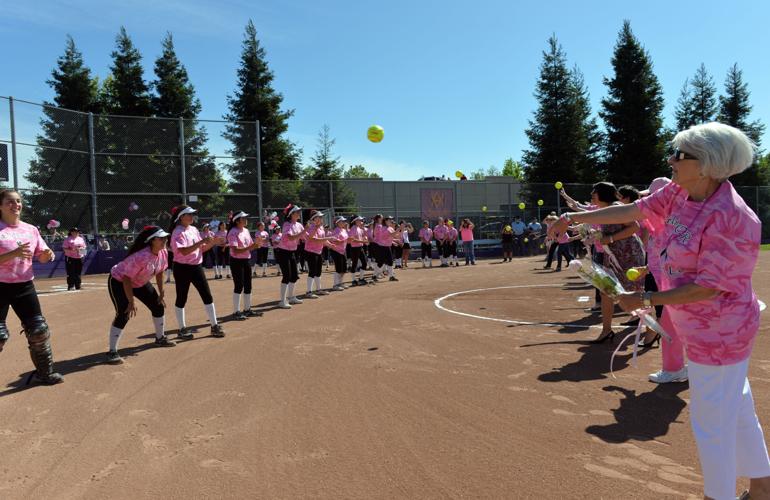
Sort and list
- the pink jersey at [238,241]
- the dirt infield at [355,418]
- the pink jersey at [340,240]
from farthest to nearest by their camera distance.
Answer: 1. the pink jersey at [340,240]
2. the pink jersey at [238,241]
3. the dirt infield at [355,418]

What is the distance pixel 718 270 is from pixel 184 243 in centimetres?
823

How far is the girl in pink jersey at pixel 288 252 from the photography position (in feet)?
42.2

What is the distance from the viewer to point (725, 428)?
8.39ft

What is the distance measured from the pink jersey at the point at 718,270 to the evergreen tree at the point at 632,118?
149 ft

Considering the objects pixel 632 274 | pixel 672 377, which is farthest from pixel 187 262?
pixel 632 274

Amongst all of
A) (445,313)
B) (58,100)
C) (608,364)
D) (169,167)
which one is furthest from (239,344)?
(58,100)

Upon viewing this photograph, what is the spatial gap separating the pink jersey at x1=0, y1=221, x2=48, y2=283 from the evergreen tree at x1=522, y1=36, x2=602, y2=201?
140ft

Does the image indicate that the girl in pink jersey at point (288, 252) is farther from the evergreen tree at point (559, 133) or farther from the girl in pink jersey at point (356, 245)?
the evergreen tree at point (559, 133)

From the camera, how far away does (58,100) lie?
132 ft

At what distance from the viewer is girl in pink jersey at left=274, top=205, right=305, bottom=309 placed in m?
12.9

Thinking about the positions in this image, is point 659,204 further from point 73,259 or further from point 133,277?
point 73,259

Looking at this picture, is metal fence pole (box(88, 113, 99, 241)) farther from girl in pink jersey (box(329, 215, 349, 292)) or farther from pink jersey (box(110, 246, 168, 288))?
pink jersey (box(110, 246, 168, 288))

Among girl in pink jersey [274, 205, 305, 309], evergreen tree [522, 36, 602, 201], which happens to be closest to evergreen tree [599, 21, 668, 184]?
evergreen tree [522, 36, 602, 201]

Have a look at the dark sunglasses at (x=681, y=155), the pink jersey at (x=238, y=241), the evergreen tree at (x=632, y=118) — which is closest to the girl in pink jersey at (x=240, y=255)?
the pink jersey at (x=238, y=241)
